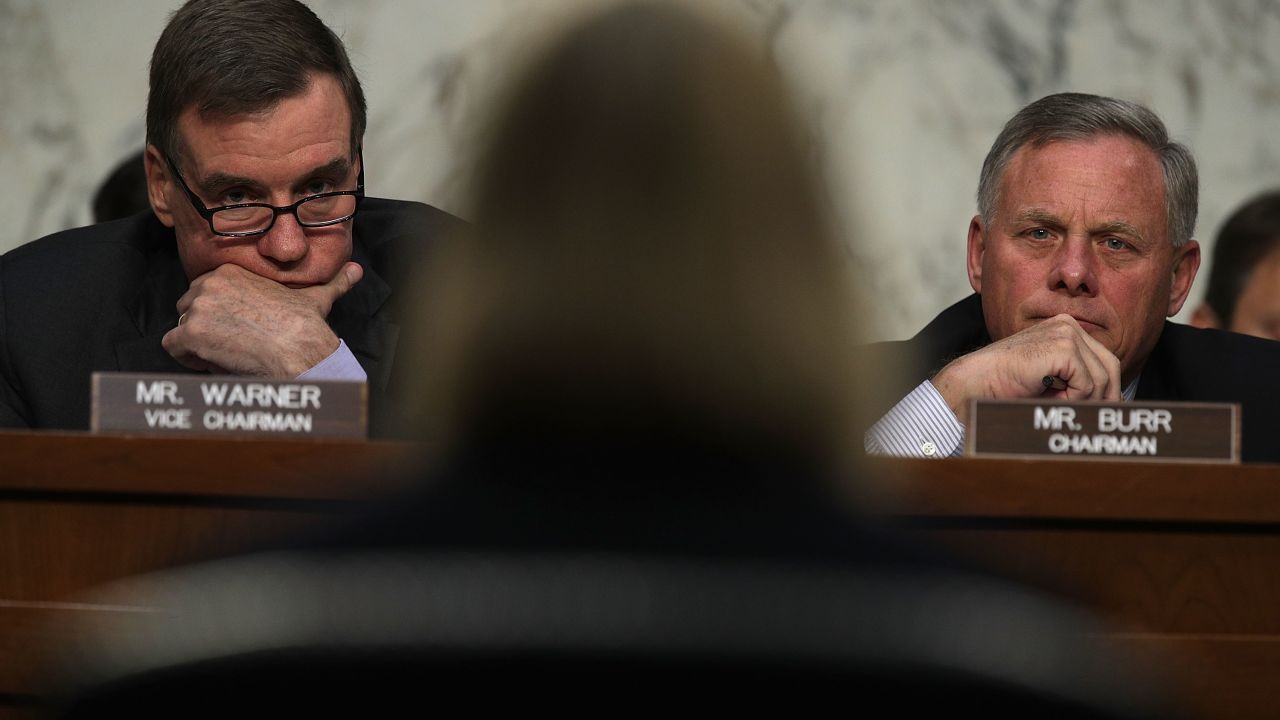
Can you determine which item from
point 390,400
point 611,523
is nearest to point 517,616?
point 611,523

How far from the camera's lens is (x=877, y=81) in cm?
311

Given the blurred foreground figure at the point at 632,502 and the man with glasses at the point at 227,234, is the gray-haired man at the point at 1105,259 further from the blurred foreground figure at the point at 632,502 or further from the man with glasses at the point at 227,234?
the blurred foreground figure at the point at 632,502

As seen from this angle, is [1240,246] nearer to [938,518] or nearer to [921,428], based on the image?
[921,428]

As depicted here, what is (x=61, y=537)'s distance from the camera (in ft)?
3.90

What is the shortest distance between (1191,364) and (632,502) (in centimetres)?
178

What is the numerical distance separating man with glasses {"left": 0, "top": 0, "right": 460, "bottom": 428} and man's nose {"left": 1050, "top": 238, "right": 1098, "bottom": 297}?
0.84 m

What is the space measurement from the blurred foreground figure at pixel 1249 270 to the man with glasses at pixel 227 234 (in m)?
1.94

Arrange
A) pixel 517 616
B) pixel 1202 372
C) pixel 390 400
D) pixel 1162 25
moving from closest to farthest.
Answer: pixel 517 616 < pixel 390 400 < pixel 1202 372 < pixel 1162 25

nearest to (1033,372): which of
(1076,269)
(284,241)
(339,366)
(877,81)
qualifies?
(1076,269)

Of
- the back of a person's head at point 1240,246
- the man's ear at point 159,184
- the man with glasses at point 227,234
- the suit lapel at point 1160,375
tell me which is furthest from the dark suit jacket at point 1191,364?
the back of a person's head at point 1240,246

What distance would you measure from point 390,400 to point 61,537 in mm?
593

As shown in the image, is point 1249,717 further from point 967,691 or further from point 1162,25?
point 1162,25

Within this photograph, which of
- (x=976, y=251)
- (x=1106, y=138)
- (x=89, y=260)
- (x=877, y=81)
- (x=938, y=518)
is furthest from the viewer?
(x=877, y=81)

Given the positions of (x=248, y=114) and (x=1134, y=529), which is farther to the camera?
(x=248, y=114)
